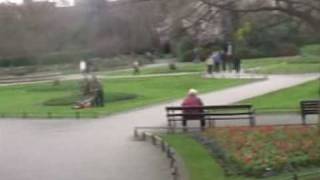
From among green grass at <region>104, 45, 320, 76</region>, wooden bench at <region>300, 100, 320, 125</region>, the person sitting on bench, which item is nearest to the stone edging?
the person sitting on bench

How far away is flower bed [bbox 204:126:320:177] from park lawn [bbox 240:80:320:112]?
8.37 m

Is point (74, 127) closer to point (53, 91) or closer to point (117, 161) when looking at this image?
point (117, 161)

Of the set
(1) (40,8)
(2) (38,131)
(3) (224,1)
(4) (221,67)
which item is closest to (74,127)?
(2) (38,131)

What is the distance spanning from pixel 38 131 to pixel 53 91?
72.0ft

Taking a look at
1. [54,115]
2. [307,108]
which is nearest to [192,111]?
[307,108]

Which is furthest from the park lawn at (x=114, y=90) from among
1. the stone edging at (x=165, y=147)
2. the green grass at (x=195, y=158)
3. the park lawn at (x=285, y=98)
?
the green grass at (x=195, y=158)

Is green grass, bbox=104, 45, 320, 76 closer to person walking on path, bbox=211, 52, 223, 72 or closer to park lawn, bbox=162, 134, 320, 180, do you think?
person walking on path, bbox=211, 52, 223, 72

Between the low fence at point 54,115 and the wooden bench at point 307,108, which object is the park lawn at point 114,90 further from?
the wooden bench at point 307,108

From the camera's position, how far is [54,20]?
17.8 m

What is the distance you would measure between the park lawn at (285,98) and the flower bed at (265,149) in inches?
329

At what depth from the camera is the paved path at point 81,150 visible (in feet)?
57.2

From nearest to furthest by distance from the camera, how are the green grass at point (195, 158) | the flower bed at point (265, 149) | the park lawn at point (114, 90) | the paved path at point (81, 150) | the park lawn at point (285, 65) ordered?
the flower bed at point (265, 149)
the green grass at point (195, 158)
the paved path at point (81, 150)
the park lawn at point (114, 90)
the park lawn at point (285, 65)

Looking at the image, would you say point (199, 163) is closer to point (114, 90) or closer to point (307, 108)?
point (307, 108)

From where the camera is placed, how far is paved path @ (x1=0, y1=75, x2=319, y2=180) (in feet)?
57.2
